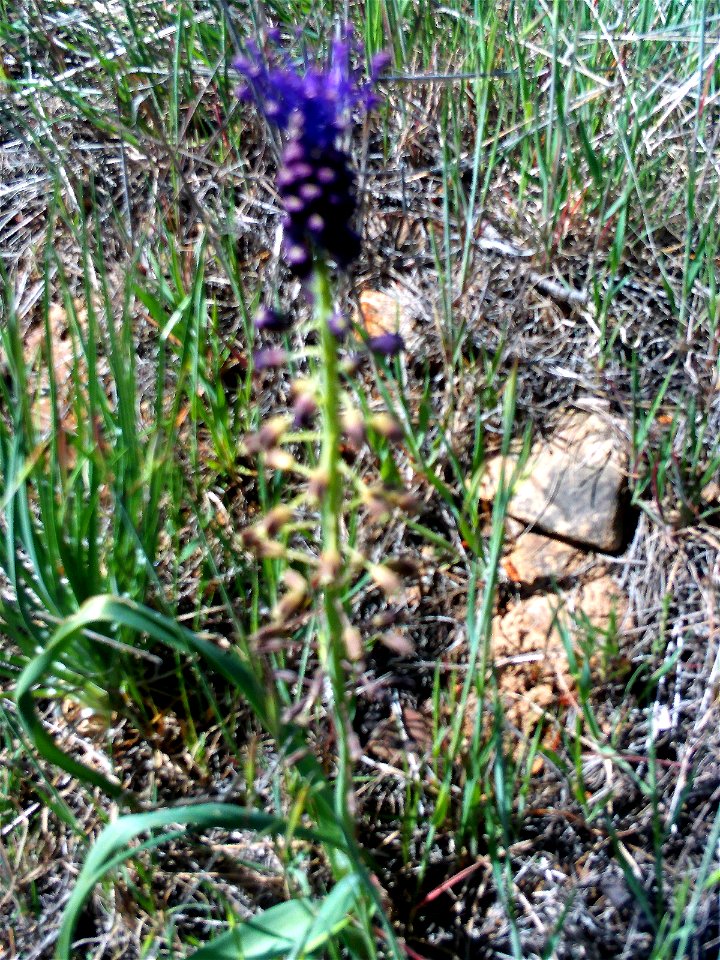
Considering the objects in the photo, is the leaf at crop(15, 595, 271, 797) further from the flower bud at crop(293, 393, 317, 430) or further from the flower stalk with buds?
the flower bud at crop(293, 393, 317, 430)

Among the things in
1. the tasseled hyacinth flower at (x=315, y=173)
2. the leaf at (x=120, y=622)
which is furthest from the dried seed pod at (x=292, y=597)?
the tasseled hyacinth flower at (x=315, y=173)

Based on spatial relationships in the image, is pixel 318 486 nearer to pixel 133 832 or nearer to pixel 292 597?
pixel 292 597

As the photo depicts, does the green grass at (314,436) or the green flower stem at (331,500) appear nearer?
the green flower stem at (331,500)

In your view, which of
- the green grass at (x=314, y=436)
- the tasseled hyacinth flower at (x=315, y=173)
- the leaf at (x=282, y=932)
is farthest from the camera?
the green grass at (x=314, y=436)

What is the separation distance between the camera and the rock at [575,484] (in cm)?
228

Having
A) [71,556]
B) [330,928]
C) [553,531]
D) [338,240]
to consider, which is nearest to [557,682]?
[553,531]

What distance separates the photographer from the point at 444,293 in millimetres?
2340

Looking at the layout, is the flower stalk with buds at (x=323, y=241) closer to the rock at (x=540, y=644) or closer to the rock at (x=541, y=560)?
the rock at (x=540, y=644)

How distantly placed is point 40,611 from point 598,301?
1600 millimetres

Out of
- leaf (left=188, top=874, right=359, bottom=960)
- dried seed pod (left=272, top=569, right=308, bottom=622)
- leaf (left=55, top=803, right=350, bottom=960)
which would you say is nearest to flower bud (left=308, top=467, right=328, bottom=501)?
dried seed pod (left=272, top=569, right=308, bottom=622)

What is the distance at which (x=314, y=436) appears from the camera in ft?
4.51

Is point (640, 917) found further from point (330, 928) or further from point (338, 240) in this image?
point (338, 240)

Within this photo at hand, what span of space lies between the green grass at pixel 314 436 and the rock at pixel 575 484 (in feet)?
0.21

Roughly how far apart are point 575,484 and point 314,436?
1.12 meters
